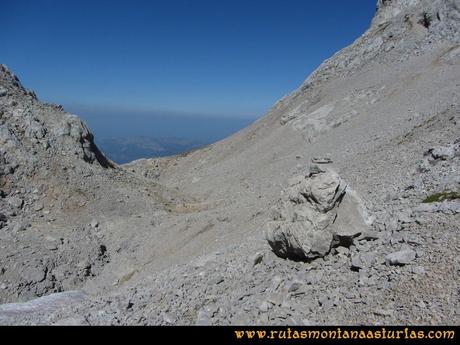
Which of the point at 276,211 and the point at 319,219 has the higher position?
the point at 276,211

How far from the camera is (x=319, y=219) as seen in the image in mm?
13430

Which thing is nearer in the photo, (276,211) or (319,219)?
(319,219)

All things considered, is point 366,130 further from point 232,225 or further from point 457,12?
point 457,12

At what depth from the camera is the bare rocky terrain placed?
1197 cm

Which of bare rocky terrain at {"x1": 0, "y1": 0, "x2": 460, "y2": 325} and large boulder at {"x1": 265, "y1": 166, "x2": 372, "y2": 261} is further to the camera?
large boulder at {"x1": 265, "y1": 166, "x2": 372, "y2": 261}

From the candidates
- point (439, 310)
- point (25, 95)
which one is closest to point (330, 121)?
point (25, 95)

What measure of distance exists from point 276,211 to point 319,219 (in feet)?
8.12

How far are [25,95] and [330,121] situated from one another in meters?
31.1

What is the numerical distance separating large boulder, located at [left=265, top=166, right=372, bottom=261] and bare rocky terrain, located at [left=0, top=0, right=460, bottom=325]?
0.05m

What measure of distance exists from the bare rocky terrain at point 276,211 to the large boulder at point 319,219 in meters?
0.05

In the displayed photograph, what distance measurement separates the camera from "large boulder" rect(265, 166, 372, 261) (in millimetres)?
13359

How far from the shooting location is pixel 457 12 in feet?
152

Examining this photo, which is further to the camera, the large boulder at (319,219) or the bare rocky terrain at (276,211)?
the large boulder at (319,219)

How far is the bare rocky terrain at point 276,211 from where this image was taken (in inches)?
471
